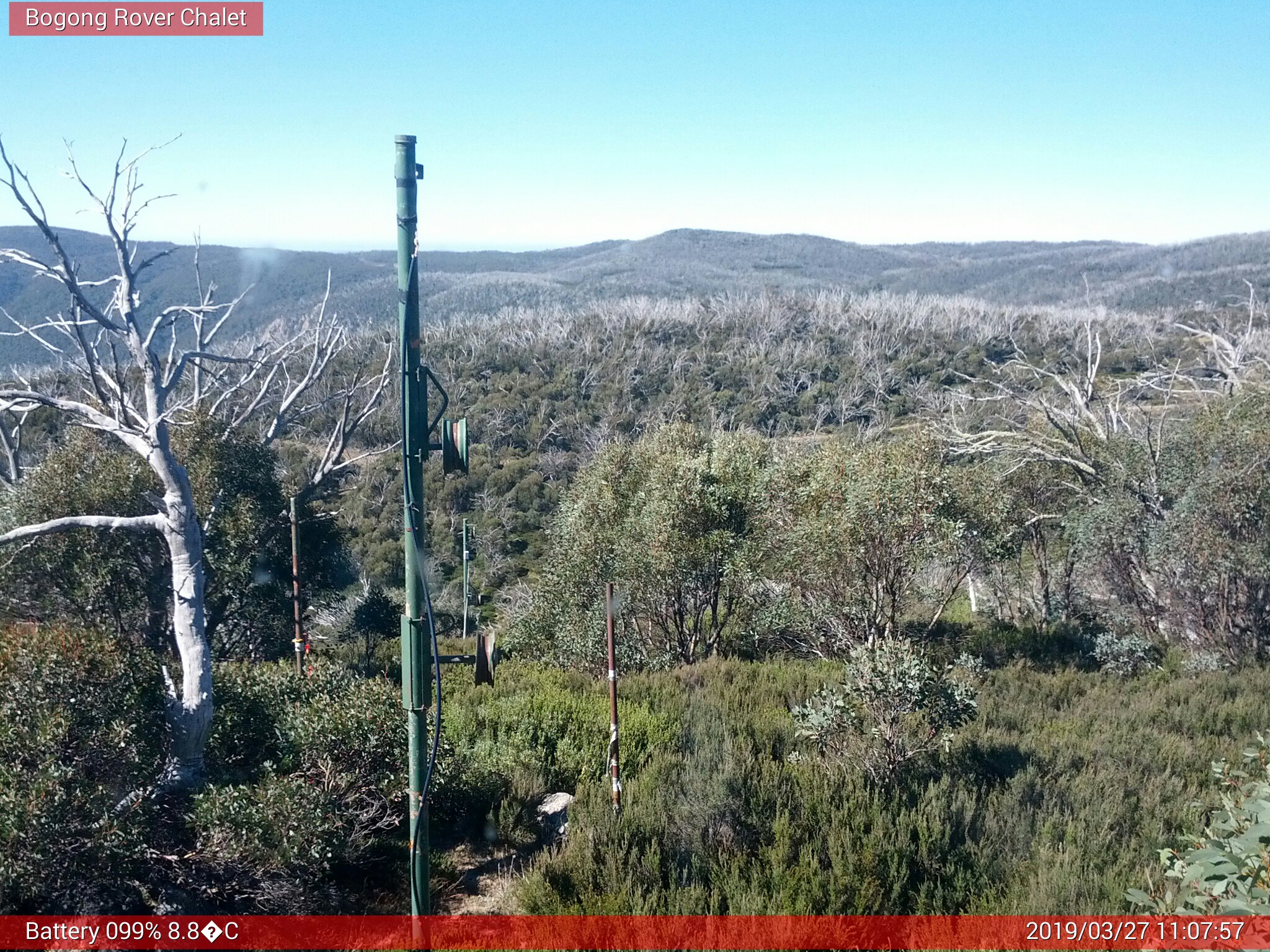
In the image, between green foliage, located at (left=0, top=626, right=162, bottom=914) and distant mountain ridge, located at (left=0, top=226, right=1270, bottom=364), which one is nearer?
green foliage, located at (left=0, top=626, right=162, bottom=914)

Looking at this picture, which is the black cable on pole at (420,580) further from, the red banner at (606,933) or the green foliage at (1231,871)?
the green foliage at (1231,871)

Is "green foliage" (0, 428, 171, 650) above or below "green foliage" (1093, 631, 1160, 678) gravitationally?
above

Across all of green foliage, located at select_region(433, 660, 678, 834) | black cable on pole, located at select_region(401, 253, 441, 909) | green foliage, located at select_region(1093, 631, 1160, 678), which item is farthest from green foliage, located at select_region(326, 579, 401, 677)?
green foliage, located at select_region(1093, 631, 1160, 678)

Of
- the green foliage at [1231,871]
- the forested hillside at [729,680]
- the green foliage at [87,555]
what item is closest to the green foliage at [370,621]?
the forested hillside at [729,680]

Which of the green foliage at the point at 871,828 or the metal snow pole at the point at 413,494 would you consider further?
the green foliage at the point at 871,828

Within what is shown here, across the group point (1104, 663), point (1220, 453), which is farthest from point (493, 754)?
point (1220, 453)

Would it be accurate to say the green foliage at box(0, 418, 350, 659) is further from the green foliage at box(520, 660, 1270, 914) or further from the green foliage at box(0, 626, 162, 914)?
the green foliage at box(520, 660, 1270, 914)

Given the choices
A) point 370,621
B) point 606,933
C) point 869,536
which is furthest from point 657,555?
point 606,933
